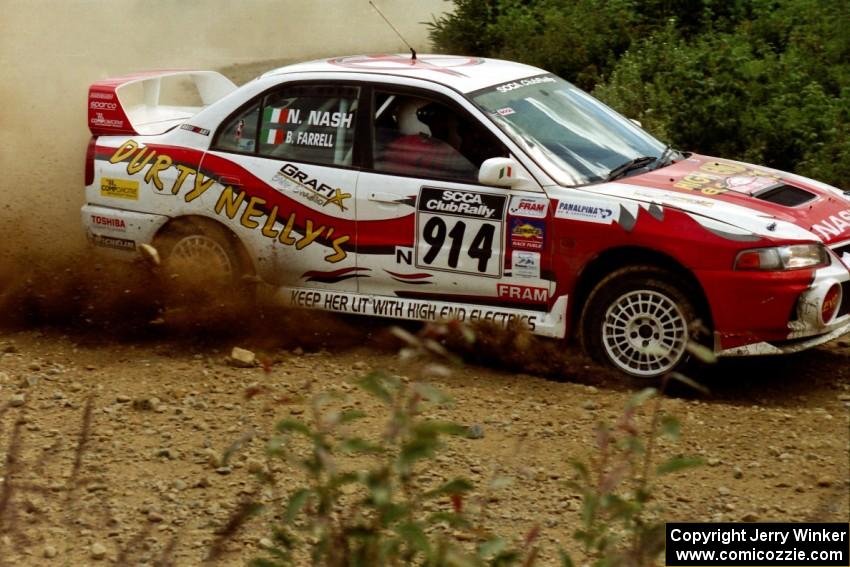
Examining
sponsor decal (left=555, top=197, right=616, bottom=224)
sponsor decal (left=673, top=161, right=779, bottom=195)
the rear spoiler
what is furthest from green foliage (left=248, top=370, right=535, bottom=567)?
the rear spoiler

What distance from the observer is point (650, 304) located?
6934 millimetres

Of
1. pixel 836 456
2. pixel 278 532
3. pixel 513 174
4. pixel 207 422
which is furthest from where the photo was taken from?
pixel 513 174

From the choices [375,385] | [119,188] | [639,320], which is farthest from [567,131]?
A: [375,385]

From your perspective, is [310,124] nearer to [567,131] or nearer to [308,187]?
[308,187]

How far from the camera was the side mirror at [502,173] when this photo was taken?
6984 millimetres

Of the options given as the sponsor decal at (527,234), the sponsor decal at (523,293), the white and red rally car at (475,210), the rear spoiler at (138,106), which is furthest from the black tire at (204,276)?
the sponsor decal at (527,234)

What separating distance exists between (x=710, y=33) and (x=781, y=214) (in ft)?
21.4

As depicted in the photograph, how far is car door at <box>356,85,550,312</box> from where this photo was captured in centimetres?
712

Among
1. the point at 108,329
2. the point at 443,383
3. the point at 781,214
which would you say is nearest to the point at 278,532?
the point at 443,383

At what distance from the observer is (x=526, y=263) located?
A: 7109 millimetres

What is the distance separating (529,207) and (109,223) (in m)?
2.75

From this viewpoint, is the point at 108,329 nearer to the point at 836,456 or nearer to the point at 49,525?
the point at 49,525

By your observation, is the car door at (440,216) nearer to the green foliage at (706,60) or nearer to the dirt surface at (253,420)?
the dirt surface at (253,420)

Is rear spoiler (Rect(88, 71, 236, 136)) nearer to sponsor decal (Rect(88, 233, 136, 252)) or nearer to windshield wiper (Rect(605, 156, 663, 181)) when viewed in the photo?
sponsor decal (Rect(88, 233, 136, 252))
